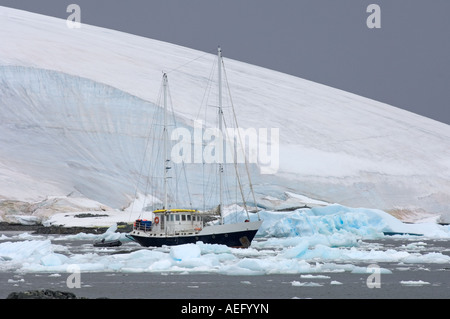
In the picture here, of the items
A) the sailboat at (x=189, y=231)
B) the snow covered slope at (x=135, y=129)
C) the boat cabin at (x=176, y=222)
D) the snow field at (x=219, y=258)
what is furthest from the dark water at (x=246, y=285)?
the snow covered slope at (x=135, y=129)

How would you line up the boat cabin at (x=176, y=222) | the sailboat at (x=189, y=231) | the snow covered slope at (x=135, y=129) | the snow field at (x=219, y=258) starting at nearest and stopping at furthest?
the snow field at (x=219, y=258) → the sailboat at (x=189, y=231) → the boat cabin at (x=176, y=222) → the snow covered slope at (x=135, y=129)

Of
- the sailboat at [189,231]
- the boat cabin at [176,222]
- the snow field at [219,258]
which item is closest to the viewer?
the snow field at [219,258]

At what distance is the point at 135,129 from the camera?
48.1 meters

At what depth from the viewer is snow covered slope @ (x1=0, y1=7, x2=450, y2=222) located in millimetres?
45312

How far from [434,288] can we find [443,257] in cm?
622

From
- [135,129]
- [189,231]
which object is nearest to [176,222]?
[189,231]

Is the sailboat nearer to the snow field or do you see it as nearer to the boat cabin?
the boat cabin

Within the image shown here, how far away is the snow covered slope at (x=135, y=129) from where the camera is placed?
45.3 m

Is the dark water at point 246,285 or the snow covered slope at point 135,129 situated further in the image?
the snow covered slope at point 135,129

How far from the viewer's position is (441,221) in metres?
46.7

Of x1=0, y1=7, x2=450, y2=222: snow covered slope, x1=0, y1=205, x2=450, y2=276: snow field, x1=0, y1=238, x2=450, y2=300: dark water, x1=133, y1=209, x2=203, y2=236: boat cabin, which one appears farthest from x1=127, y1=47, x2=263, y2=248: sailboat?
x1=0, y1=7, x2=450, y2=222: snow covered slope

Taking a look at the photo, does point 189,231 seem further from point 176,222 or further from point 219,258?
point 219,258

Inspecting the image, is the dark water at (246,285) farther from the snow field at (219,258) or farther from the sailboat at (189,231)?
the sailboat at (189,231)

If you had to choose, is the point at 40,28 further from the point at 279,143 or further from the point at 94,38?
the point at 279,143
